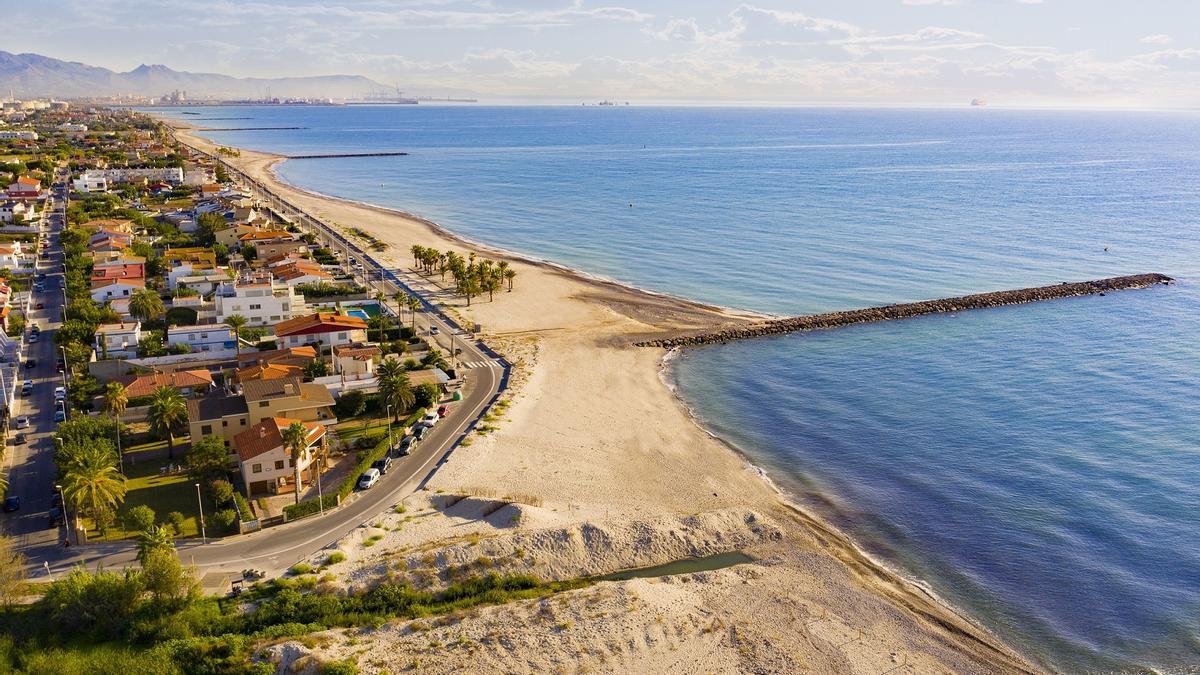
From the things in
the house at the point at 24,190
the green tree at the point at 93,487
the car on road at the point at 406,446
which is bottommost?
the car on road at the point at 406,446

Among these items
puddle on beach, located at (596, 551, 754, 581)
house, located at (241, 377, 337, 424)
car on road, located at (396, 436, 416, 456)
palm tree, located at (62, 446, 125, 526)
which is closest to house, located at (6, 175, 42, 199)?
house, located at (241, 377, 337, 424)

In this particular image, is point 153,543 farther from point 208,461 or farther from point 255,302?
point 255,302

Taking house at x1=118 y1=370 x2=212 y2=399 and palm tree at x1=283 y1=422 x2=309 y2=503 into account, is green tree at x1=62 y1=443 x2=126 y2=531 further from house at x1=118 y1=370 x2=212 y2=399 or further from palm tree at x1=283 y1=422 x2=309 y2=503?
house at x1=118 y1=370 x2=212 y2=399

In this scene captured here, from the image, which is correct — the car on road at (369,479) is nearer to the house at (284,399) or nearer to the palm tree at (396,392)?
the palm tree at (396,392)

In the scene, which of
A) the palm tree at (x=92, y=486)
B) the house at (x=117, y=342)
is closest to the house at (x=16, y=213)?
the house at (x=117, y=342)

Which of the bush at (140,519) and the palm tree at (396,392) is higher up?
the palm tree at (396,392)

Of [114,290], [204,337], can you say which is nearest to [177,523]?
[204,337]

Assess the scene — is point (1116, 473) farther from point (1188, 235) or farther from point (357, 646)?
point (1188, 235)
